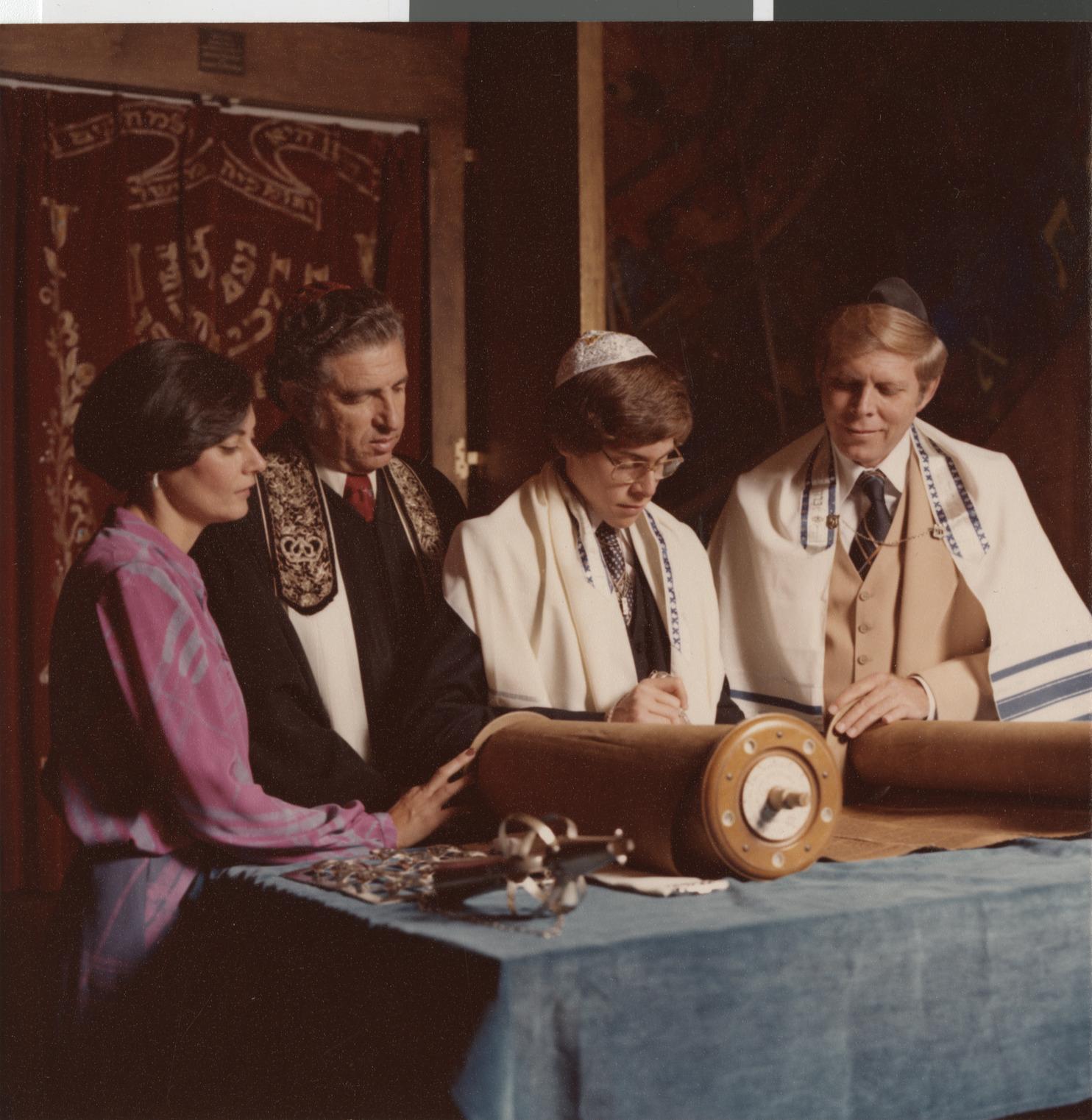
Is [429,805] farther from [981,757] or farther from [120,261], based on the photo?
[120,261]

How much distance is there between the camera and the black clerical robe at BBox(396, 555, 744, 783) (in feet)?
8.13

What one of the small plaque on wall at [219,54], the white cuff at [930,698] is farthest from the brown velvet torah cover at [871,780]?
Result: the small plaque on wall at [219,54]

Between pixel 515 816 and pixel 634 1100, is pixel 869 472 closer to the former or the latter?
pixel 515 816

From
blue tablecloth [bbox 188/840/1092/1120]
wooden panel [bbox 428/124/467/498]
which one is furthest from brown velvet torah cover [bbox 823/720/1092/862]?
wooden panel [bbox 428/124/467/498]

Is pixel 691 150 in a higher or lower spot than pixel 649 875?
higher

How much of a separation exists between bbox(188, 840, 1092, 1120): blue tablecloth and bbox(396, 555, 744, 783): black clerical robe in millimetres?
507

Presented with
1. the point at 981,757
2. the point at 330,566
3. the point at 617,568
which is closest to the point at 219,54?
the point at 330,566

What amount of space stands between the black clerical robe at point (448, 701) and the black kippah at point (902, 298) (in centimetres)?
100

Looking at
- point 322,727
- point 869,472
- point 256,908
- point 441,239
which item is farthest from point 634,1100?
point 441,239

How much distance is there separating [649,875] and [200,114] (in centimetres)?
226

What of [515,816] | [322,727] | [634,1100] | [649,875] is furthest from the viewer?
[322,727]

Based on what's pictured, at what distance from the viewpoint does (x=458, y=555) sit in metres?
2.68

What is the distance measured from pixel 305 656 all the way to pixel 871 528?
1361mm

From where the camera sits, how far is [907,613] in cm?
284
